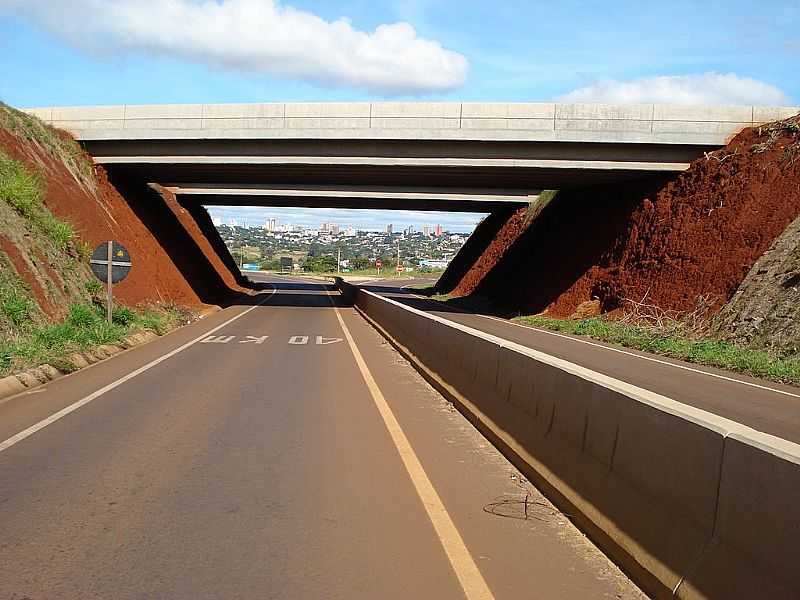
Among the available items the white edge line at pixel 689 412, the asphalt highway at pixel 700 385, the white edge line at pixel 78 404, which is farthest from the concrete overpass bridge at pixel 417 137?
the white edge line at pixel 689 412

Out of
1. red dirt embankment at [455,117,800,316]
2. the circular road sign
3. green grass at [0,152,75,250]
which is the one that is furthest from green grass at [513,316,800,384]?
green grass at [0,152,75,250]

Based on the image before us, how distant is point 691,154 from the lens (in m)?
34.0

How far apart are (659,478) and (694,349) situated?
18218mm

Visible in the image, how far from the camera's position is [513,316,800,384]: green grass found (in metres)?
18.4

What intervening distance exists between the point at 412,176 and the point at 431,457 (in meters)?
30.3

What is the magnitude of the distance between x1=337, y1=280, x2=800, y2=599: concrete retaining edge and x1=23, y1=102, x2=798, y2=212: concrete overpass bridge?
78.8 feet

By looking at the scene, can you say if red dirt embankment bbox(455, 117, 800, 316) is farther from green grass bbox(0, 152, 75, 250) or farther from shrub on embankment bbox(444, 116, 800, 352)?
green grass bbox(0, 152, 75, 250)

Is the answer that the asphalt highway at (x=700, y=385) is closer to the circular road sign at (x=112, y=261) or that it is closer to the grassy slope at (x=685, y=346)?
the grassy slope at (x=685, y=346)

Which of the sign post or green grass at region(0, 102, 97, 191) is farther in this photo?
green grass at region(0, 102, 97, 191)

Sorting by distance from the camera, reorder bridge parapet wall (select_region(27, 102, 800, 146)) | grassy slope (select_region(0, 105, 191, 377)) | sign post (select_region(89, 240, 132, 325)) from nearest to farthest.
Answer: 1. grassy slope (select_region(0, 105, 191, 377))
2. sign post (select_region(89, 240, 132, 325))
3. bridge parapet wall (select_region(27, 102, 800, 146))

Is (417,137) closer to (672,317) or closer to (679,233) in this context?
(679,233)

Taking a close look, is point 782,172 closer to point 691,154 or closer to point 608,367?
point 691,154

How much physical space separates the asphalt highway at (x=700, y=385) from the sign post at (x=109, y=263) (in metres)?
11.0

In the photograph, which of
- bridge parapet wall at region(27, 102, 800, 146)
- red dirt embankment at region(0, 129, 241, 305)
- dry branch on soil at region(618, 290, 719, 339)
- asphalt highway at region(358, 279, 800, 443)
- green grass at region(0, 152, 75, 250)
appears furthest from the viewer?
bridge parapet wall at region(27, 102, 800, 146)
